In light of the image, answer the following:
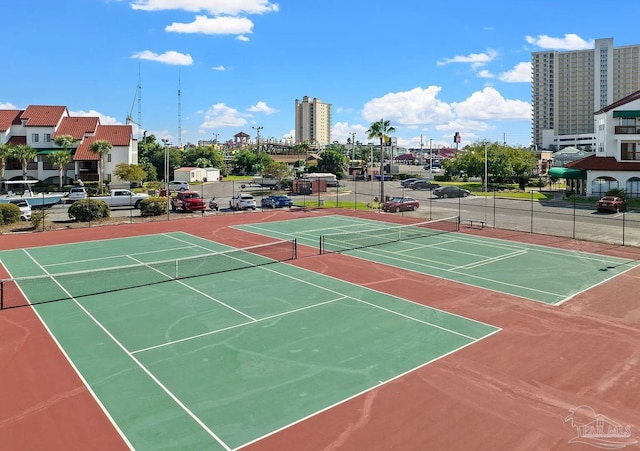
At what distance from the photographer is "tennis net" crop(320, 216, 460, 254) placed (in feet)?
102

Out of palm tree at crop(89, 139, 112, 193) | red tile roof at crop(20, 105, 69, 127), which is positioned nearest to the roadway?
palm tree at crop(89, 139, 112, 193)

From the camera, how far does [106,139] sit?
78750mm

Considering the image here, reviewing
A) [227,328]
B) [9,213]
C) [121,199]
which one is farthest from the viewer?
[121,199]

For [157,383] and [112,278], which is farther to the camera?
[112,278]

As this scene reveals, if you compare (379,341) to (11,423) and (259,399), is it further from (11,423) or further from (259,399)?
(11,423)

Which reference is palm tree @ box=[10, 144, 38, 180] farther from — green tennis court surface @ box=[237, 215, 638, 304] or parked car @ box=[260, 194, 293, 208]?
green tennis court surface @ box=[237, 215, 638, 304]

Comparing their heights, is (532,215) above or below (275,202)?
below

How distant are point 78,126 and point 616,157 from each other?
259ft

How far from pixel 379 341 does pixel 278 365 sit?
3.37 meters

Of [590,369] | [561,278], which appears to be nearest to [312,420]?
[590,369]

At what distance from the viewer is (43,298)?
776 inches

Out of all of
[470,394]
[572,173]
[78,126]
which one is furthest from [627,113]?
[78,126]

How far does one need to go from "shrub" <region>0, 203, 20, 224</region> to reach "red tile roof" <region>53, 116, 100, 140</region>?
43.4 metres

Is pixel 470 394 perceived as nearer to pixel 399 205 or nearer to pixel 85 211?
pixel 85 211
